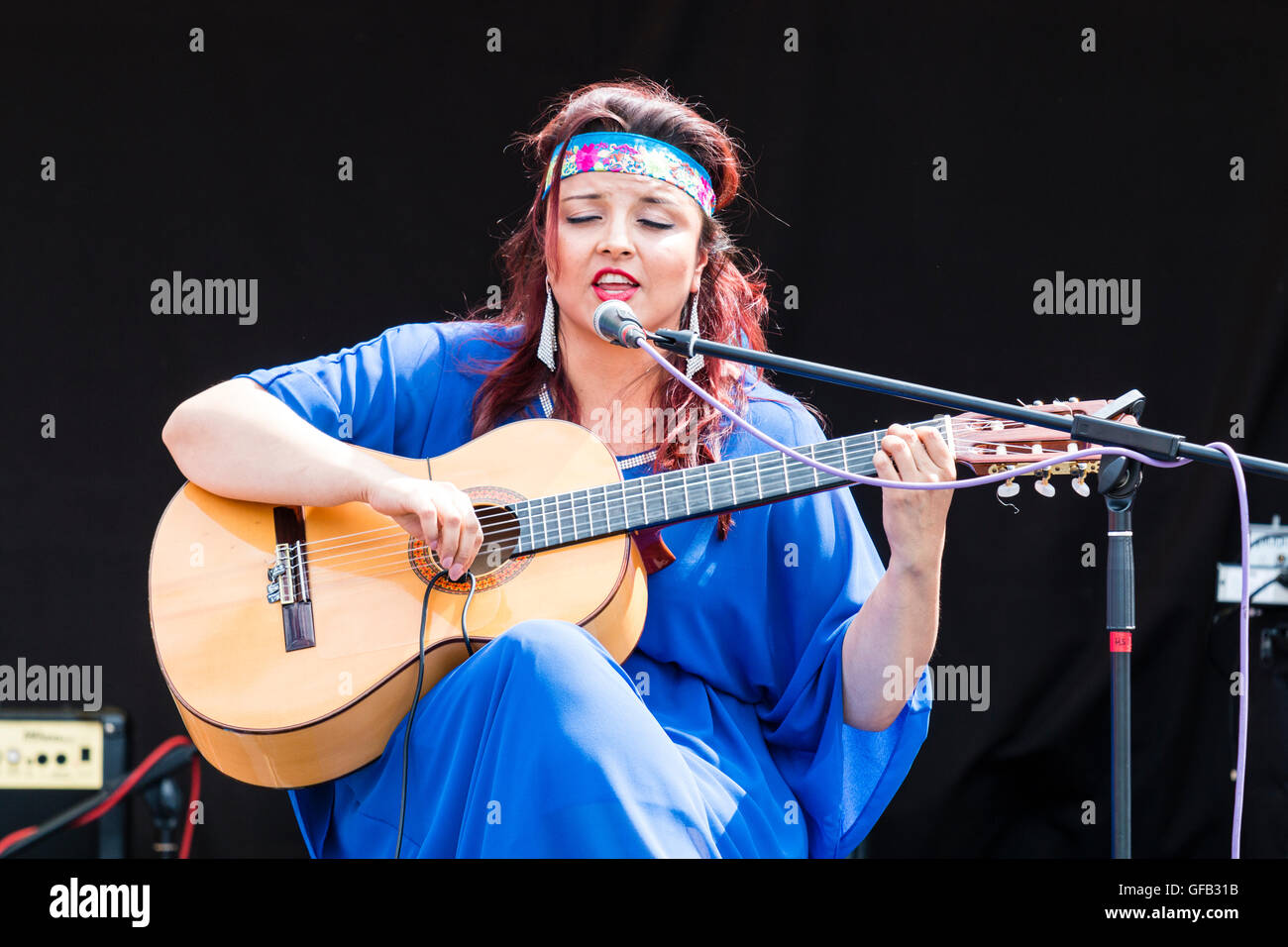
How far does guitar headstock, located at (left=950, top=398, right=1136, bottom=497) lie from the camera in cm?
177

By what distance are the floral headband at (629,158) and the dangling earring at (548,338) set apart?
0.23 m

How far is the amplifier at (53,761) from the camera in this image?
2510 mm

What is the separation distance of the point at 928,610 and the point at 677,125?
97 cm

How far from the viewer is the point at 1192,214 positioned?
10.1 feet

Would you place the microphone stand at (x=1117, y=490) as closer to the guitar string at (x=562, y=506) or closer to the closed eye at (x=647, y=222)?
the guitar string at (x=562, y=506)

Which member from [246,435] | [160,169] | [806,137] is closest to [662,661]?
[246,435]

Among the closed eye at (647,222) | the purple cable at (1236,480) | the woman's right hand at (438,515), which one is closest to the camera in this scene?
the purple cable at (1236,480)

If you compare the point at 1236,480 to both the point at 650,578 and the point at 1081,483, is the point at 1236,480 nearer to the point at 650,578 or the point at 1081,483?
the point at 1081,483

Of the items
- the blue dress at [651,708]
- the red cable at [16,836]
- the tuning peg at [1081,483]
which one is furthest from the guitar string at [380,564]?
the red cable at [16,836]

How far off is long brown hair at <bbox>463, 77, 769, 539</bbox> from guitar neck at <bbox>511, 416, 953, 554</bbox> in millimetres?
124

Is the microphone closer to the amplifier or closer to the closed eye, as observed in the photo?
the closed eye

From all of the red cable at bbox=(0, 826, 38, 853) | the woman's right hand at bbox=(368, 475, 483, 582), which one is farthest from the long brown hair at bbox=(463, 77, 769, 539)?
the red cable at bbox=(0, 826, 38, 853)

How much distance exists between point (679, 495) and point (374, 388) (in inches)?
24.4
